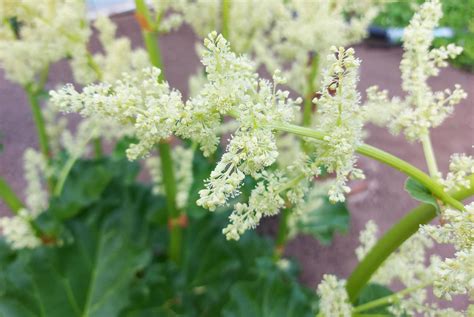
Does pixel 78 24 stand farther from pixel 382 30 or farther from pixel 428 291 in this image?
pixel 382 30

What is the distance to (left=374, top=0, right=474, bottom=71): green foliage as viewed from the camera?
1.09m

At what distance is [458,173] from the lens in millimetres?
463

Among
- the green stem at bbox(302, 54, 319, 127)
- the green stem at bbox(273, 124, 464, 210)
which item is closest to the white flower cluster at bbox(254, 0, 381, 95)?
the green stem at bbox(302, 54, 319, 127)

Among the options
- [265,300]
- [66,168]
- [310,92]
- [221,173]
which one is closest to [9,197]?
[66,168]

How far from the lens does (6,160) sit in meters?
1.16

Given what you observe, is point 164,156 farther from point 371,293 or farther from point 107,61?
point 371,293

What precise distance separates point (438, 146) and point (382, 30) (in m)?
0.69

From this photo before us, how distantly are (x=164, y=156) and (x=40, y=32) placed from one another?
0.32 meters

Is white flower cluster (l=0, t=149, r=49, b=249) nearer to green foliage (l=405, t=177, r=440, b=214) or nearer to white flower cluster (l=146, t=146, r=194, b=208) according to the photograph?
white flower cluster (l=146, t=146, r=194, b=208)

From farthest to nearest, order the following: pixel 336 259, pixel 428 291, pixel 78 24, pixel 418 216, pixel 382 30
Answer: pixel 382 30 → pixel 336 259 → pixel 78 24 → pixel 428 291 → pixel 418 216

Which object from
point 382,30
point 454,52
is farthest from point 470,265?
point 382,30

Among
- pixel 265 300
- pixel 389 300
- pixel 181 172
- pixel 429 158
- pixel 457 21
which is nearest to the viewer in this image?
pixel 429 158

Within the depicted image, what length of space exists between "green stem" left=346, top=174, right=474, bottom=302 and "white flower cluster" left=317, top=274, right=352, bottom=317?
0.03 meters

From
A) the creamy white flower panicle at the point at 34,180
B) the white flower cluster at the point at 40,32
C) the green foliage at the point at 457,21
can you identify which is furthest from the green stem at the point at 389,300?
the creamy white flower panicle at the point at 34,180
